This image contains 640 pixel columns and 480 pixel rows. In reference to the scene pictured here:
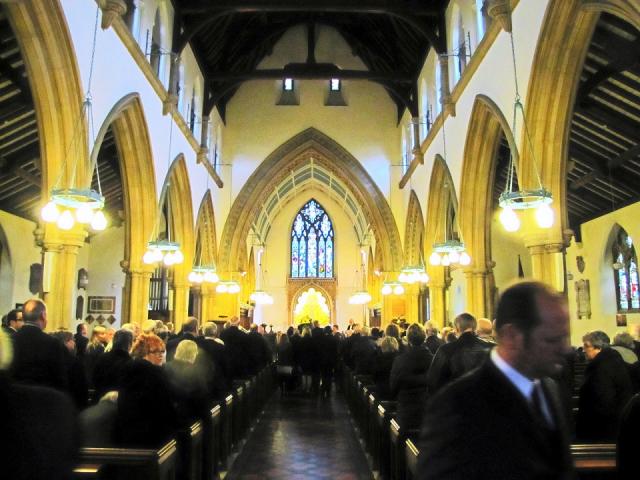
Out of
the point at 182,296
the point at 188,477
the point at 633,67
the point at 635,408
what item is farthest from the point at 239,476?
the point at 182,296

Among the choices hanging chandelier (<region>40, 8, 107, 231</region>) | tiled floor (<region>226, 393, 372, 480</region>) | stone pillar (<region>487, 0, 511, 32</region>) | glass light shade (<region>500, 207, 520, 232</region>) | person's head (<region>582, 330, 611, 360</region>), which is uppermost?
stone pillar (<region>487, 0, 511, 32</region>)

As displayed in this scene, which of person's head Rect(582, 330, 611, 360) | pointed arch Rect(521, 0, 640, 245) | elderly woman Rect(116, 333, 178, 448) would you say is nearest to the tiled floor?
person's head Rect(582, 330, 611, 360)

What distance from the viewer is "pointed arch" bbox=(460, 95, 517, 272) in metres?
11.0

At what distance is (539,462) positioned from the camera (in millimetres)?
1365

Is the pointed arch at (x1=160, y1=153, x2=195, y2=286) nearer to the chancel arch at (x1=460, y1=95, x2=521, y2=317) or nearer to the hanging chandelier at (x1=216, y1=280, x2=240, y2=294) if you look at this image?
the hanging chandelier at (x1=216, y1=280, x2=240, y2=294)

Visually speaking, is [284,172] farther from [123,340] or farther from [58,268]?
[123,340]

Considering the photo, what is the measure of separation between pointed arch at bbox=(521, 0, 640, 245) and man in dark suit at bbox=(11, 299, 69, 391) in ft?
20.9

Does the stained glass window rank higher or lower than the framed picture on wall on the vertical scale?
higher

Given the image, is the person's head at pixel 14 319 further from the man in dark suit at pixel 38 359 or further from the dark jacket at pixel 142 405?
the dark jacket at pixel 142 405

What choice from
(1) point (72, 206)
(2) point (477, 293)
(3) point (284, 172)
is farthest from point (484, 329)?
(3) point (284, 172)

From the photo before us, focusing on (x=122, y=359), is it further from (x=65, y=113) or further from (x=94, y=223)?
(x=65, y=113)

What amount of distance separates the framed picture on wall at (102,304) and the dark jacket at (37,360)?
15908mm

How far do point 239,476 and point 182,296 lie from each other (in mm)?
9889

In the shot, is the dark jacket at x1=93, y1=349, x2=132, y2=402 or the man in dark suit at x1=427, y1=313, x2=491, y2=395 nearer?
the man in dark suit at x1=427, y1=313, x2=491, y2=395
